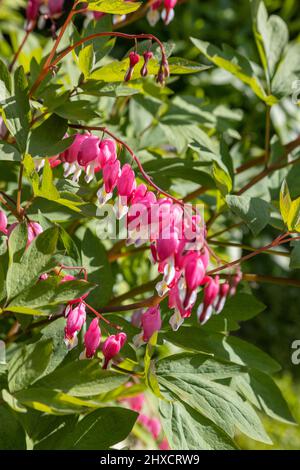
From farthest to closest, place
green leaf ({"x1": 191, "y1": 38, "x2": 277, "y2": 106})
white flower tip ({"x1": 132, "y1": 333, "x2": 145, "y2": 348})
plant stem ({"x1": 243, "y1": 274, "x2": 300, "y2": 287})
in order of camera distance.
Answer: green leaf ({"x1": 191, "y1": 38, "x2": 277, "y2": 106}), plant stem ({"x1": 243, "y1": 274, "x2": 300, "y2": 287}), white flower tip ({"x1": 132, "y1": 333, "x2": 145, "y2": 348})

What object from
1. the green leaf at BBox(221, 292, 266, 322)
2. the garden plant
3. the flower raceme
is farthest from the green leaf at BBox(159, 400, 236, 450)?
the green leaf at BBox(221, 292, 266, 322)

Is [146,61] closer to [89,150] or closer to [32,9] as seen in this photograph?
[89,150]

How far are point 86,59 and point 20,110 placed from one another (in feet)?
0.40

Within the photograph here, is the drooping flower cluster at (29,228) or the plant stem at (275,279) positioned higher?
the drooping flower cluster at (29,228)

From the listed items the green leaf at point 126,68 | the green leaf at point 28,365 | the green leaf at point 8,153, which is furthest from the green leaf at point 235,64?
the green leaf at point 28,365

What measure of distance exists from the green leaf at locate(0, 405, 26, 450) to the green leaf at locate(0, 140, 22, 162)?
36 cm

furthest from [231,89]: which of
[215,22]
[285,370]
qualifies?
[285,370]

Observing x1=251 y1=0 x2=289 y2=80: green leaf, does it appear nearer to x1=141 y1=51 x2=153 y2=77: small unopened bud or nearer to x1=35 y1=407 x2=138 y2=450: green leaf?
x1=141 y1=51 x2=153 y2=77: small unopened bud

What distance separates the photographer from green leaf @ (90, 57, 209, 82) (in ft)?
3.41

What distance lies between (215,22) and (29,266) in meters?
3.04

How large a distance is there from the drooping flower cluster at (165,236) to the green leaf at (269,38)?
0.54 meters

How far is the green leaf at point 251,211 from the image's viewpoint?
1.05 m

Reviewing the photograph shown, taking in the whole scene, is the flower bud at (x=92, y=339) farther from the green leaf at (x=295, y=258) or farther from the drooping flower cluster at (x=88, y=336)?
the green leaf at (x=295, y=258)
